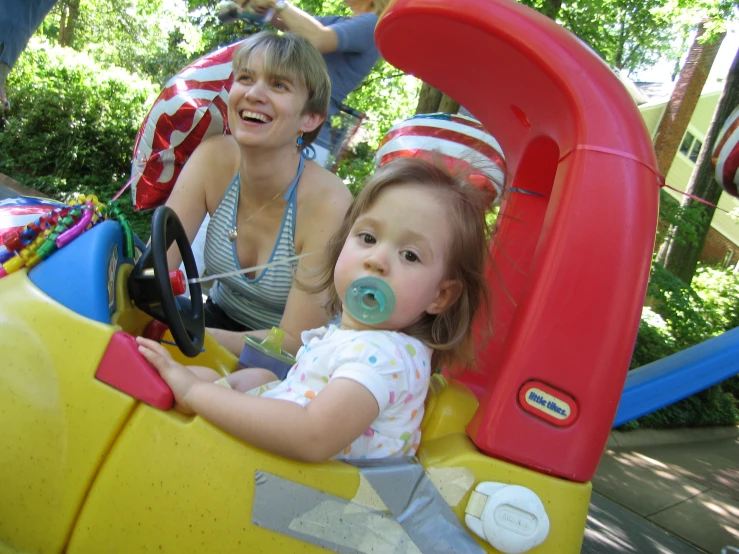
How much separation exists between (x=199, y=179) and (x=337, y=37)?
36.7 inches

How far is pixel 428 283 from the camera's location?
1.40 m

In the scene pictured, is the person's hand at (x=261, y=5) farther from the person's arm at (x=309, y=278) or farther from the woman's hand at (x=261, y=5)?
the person's arm at (x=309, y=278)

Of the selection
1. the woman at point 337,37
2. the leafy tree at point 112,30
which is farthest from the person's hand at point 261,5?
the leafy tree at point 112,30

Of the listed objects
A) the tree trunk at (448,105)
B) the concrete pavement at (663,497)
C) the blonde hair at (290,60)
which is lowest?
the concrete pavement at (663,497)

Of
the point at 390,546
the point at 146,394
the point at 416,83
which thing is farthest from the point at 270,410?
the point at 416,83

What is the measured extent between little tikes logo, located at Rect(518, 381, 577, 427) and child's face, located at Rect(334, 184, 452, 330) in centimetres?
30

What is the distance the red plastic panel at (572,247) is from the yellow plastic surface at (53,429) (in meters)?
0.80

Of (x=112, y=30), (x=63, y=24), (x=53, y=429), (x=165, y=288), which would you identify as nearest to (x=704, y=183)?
(x=165, y=288)

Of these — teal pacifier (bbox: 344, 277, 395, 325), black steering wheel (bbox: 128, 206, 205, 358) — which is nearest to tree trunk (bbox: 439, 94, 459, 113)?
black steering wheel (bbox: 128, 206, 205, 358)

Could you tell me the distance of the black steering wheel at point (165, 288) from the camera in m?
1.33

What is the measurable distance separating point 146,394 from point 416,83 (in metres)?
10.3

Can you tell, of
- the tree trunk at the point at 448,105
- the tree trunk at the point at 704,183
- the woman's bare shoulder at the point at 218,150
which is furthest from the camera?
the tree trunk at the point at 704,183

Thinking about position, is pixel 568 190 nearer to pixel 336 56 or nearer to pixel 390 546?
pixel 390 546

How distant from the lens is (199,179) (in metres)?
2.24
